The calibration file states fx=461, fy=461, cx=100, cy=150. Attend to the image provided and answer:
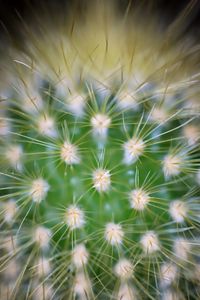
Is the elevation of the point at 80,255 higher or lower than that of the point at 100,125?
lower

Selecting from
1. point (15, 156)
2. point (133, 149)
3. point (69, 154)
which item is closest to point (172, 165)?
point (133, 149)

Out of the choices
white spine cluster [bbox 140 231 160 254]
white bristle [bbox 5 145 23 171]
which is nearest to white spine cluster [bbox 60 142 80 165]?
white bristle [bbox 5 145 23 171]

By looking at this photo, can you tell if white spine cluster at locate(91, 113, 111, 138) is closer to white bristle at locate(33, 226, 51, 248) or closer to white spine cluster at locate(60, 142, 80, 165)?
white spine cluster at locate(60, 142, 80, 165)

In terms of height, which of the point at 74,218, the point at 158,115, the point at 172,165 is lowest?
the point at 74,218

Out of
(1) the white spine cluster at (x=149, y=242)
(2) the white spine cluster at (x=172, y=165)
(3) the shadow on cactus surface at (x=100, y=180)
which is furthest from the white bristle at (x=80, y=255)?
(2) the white spine cluster at (x=172, y=165)

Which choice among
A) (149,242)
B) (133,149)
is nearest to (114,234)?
(149,242)

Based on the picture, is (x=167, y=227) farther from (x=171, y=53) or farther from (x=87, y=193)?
(x=171, y=53)

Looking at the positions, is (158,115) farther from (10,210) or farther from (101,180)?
(10,210)
